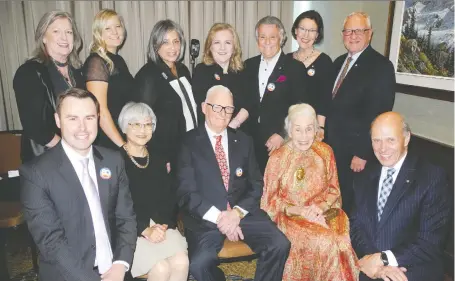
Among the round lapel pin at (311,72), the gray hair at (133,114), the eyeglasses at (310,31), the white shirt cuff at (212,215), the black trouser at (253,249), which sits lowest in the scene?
the black trouser at (253,249)

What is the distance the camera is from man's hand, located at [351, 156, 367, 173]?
3.48 meters

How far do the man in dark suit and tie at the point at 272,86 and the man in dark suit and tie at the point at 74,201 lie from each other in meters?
1.69

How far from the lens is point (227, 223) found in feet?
9.08

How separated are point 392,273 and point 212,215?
51.1 inches

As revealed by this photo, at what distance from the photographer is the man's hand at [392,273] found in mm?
2283

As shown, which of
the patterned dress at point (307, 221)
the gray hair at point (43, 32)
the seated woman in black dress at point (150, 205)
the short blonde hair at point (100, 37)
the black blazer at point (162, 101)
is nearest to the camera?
the seated woman in black dress at point (150, 205)

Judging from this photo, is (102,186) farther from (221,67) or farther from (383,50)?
(383,50)

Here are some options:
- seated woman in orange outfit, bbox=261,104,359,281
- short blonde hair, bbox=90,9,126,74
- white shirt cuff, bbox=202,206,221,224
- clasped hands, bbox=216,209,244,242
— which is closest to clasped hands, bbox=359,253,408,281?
seated woman in orange outfit, bbox=261,104,359,281

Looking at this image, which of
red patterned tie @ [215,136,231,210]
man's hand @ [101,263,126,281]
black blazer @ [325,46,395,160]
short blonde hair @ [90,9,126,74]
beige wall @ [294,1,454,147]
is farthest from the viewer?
beige wall @ [294,1,454,147]

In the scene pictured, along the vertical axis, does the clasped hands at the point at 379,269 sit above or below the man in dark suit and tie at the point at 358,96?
below

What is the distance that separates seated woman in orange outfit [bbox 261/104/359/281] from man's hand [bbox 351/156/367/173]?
2.16 ft

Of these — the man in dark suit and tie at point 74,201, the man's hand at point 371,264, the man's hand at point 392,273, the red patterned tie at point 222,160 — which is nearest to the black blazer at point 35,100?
the man in dark suit and tie at point 74,201

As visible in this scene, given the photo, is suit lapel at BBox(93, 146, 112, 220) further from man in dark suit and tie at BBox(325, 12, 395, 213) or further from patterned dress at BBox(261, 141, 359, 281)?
man in dark suit and tie at BBox(325, 12, 395, 213)

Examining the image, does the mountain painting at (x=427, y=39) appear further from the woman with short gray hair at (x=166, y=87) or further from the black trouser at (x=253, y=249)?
the woman with short gray hair at (x=166, y=87)
